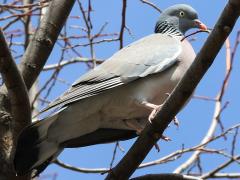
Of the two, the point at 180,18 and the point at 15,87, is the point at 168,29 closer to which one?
the point at 180,18

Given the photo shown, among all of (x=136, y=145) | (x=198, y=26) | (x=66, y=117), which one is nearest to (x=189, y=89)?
(x=136, y=145)

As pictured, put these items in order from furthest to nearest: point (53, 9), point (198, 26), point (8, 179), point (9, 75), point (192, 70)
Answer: point (198, 26)
point (53, 9)
point (8, 179)
point (9, 75)
point (192, 70)

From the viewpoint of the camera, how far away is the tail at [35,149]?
3.11 m

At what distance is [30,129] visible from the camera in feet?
10.3

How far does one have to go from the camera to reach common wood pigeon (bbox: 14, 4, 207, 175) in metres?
3.33

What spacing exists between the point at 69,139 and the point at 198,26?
154cm

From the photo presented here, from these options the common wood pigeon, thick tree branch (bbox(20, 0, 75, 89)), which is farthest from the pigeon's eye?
thick tree branch (bbox(20, 0, 75, 89))

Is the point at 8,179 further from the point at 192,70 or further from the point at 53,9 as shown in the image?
the point at 192,70

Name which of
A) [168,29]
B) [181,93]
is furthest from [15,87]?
[168,29]

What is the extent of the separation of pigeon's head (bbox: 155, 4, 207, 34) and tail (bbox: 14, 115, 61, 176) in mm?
1437

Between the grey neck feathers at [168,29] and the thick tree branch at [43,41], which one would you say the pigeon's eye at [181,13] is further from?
the thick tree branch at [43,41]

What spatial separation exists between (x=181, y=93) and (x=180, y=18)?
186 cm

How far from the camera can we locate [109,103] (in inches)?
135

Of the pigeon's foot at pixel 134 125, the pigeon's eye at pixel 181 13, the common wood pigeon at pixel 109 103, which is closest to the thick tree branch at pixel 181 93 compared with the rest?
the common wood pigeon at pixel 109 103
